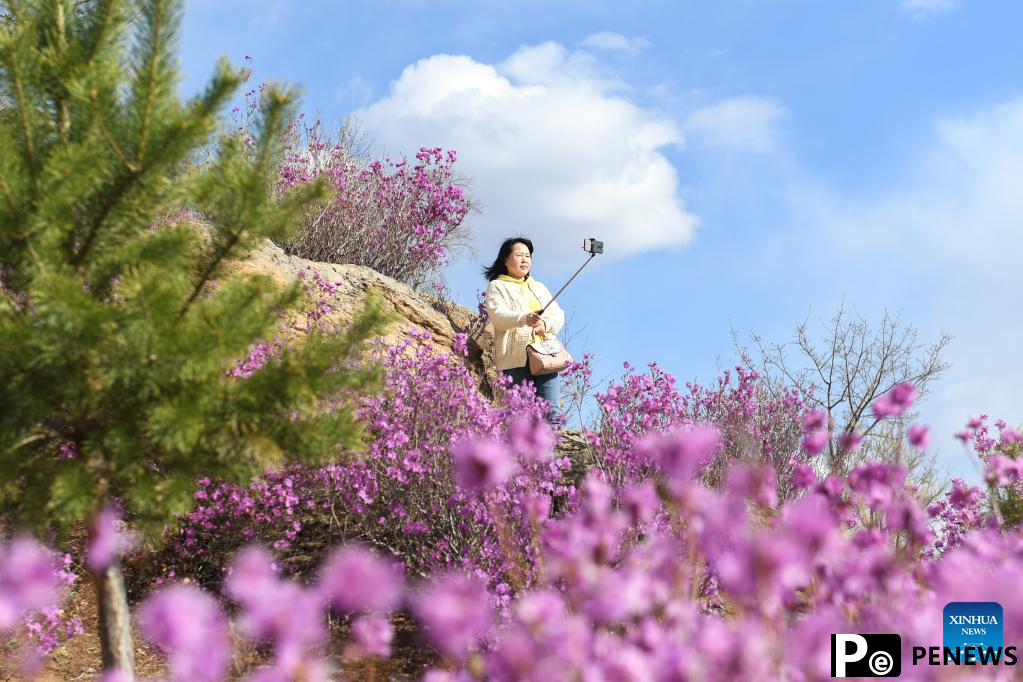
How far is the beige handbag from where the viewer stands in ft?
26.3

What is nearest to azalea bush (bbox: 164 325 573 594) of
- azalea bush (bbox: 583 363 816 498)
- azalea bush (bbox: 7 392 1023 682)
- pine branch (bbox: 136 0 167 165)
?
azalea bush (bbox: 583 363 816 498)

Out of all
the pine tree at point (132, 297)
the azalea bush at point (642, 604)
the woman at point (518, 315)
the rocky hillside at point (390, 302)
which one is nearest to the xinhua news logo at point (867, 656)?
the azalea bush at point (642, 604)

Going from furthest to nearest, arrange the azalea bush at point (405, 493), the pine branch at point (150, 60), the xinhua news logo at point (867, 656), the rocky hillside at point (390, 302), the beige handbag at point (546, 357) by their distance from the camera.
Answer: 1. the rocky hillside at point (390, 302)
2. the beige handbag at point (546, 357)
3. the azalea bush at point (405, 493)
4. the pine branch at point (150, 60)
5. the xinhua news logo at point (867, 656)

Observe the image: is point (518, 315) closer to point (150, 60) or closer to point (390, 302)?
point (390, 302)

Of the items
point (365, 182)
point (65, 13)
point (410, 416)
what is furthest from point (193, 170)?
point (365, 182)

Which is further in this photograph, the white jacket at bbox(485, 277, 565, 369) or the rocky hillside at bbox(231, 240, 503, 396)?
the rocky hillside at bbox(231, 240, 503, 396)

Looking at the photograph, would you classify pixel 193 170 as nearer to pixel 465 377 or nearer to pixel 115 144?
pixel 115 144

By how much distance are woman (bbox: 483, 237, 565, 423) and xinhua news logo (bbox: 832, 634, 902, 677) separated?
5883 millimetres

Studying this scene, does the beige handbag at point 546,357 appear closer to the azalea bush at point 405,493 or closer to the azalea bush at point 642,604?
the azalea bush at point 405,493

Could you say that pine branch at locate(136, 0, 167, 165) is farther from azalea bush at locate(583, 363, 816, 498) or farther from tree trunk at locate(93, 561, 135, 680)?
azalea bush at locate(583, 363, 816, 498)

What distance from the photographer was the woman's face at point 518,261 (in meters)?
8.56

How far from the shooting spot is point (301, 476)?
6.40m

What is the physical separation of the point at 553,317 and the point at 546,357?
52 centimetres

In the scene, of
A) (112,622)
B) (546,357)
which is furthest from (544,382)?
(112,622)
